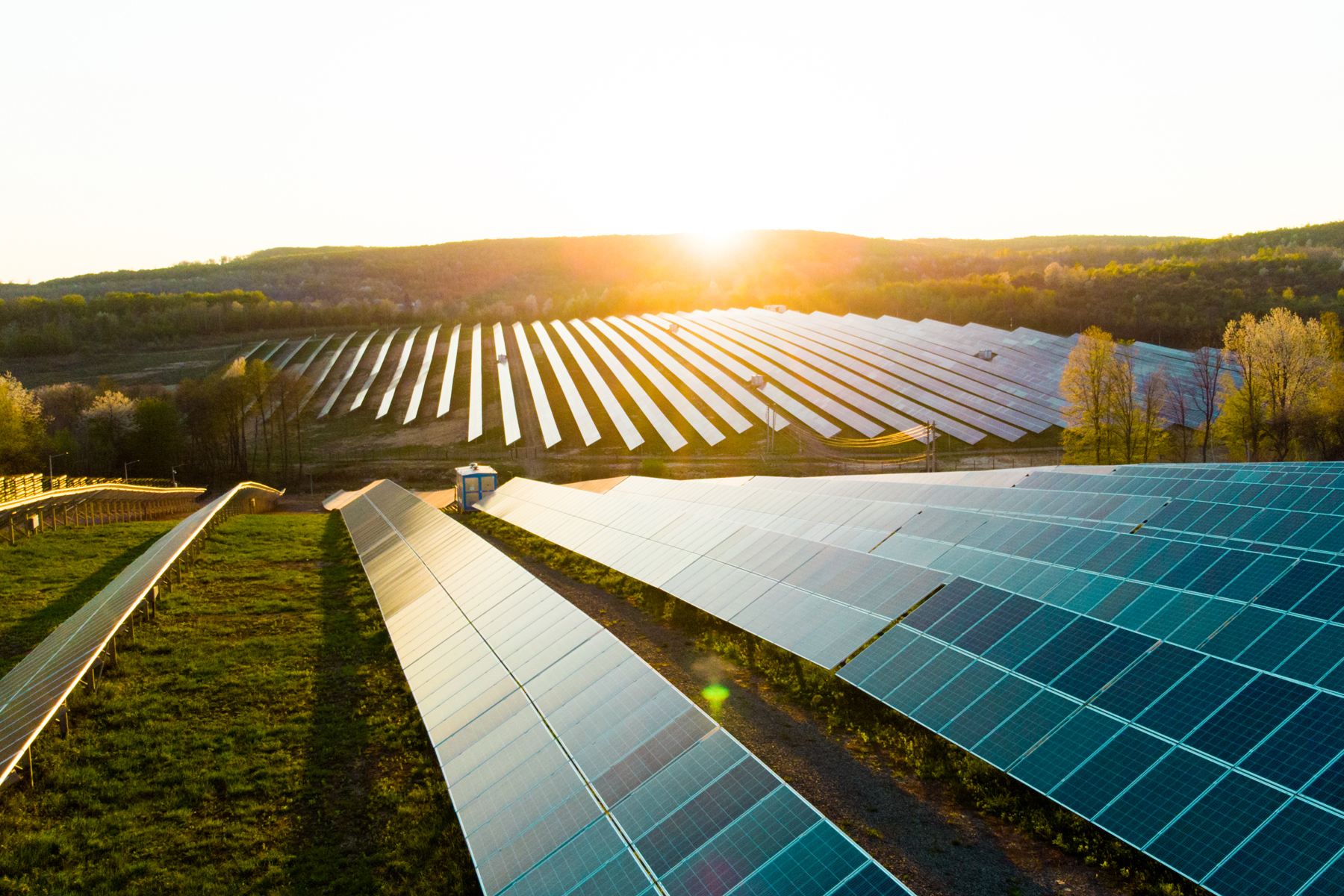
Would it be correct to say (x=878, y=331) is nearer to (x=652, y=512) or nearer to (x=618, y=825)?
(x=652, y=512)

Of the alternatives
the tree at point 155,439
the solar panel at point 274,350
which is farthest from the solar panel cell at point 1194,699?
the solar panel at point 274,350

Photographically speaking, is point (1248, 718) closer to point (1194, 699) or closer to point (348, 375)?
point (1194, 699)

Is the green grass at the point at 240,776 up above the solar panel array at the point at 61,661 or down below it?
below

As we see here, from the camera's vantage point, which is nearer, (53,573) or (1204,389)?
(53,573)

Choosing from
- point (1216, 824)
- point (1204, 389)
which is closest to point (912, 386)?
point (1204, 389)

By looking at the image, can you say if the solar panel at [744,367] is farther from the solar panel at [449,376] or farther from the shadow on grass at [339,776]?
the shadow on grass at [339,776]

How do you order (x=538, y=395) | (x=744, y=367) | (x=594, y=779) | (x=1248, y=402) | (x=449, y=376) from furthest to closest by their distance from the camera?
(x=449, y=376)
(x=744, y=367)
(x=538, y=395)
(x=1248, y=402)
(x=594, y=779)

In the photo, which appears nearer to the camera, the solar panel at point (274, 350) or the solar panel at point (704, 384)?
the solar panel at point (704, 384)
